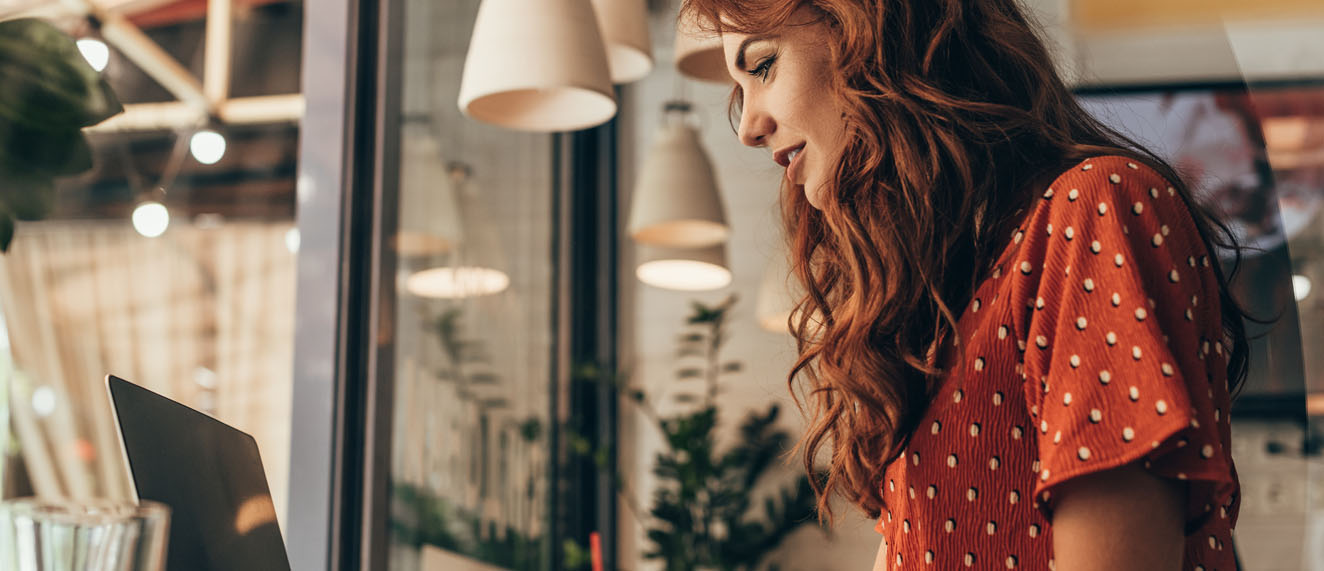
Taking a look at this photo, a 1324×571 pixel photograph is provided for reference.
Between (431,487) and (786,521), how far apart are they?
1544 millimetres

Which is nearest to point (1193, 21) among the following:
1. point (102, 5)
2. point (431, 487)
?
point (431, 487)

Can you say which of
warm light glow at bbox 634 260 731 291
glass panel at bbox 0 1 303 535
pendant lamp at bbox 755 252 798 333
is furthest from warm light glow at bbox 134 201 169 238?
pendant lamp at bbox 755 252 798 333

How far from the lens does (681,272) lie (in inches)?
108

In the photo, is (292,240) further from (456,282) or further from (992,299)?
(992,299)

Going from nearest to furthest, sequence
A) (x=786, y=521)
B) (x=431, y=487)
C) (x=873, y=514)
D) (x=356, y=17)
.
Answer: (x=873, y=514) → (x=356, y=17) → (x=431, y=487) → (x=786, y=521)

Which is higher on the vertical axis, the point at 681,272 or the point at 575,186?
the point at 575,186

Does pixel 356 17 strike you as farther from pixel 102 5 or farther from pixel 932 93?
pixel 932 93

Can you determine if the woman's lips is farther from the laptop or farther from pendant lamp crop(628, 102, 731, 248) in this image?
pendant lamp crop(628, 102, 731, 248)

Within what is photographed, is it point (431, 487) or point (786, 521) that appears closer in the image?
point (431, 487)

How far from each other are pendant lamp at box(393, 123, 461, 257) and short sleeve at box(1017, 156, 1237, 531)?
115cm

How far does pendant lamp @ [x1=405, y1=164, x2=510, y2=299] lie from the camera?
5.88 ft

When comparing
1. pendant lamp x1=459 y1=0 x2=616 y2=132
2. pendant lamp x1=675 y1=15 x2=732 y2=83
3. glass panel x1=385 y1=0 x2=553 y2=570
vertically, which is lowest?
glass panel x1=385 y1=0 x2=553 y2=570

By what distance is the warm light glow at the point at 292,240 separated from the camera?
4.54 feet

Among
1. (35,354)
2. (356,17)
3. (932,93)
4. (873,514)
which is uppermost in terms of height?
(356,17)
